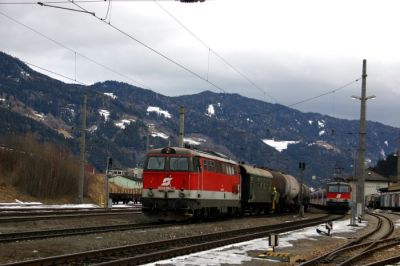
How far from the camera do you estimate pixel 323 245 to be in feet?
67.7

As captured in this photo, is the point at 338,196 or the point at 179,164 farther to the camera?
the point at 338,196

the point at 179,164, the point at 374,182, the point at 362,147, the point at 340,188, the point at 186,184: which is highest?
the point at 362,147

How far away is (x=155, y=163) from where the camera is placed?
90.7ft

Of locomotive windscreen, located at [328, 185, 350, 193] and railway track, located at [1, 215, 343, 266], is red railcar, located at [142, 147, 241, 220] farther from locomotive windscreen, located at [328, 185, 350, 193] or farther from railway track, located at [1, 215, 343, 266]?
locomotive windscreen, located at [328, 185, 350, 193]

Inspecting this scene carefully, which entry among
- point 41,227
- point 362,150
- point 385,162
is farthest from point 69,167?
point 385,162

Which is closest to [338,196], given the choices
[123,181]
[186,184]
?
[186,184]

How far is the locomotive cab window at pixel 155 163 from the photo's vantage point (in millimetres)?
27391

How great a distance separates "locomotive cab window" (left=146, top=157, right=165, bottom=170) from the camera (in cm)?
2739

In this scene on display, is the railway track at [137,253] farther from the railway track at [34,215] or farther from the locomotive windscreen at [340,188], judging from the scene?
the locomotive windscreen at [340,188]

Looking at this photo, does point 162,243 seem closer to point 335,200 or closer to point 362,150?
point 362,150

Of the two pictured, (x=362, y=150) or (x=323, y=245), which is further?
(x=362, y=150)

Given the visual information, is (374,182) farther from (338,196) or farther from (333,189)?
(338,196)

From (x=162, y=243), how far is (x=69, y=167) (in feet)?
170

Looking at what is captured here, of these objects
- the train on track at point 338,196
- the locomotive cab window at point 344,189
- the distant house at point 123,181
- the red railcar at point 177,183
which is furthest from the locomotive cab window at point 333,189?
the distant house at point 123,181
